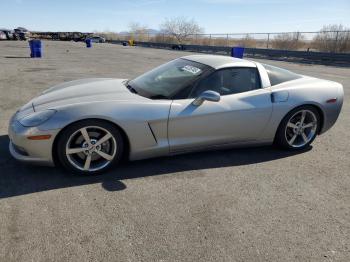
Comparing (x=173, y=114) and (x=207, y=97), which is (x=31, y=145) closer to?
(x=173, y=114)

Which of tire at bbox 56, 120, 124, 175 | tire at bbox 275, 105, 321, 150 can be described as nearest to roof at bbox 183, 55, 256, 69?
tire at bbox 275, 105, 321, 150

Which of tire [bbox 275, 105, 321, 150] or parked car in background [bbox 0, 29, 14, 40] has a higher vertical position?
parked car in background [bbox 0, 29, 14, 40]

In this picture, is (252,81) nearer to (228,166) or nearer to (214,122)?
(214,122)

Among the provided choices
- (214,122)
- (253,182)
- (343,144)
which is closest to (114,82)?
(214,122)

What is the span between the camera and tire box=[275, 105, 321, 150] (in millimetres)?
4406

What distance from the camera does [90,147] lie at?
137 inches

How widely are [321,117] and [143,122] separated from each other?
8.92 feet

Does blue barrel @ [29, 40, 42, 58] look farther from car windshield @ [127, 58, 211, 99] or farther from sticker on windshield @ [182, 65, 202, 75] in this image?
sticker on windshield @ [182, 65, 202, 75]

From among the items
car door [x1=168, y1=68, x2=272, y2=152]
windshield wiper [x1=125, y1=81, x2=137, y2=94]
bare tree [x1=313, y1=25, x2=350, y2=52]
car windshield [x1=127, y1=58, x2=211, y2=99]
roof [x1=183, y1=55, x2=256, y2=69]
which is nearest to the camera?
car door [x1=168, y1=68, x2=272, y2=152]

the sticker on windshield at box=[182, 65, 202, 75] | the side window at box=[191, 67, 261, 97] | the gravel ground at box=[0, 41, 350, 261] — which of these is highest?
the sticker on windshield at box=[182, 65, 202, 75]

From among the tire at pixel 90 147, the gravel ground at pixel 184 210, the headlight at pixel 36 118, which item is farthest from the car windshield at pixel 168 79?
the headlight at pixel 36 118

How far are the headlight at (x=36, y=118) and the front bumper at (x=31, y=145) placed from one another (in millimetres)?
51

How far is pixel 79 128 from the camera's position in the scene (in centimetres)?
336

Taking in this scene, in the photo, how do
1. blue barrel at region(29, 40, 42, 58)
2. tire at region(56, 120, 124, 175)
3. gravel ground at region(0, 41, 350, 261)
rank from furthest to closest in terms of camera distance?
blue barrel at region(29, 40, 42, 58), tire at region(56, 120, 124, 175), gravel ground at region(0, 41, 350, 261)
